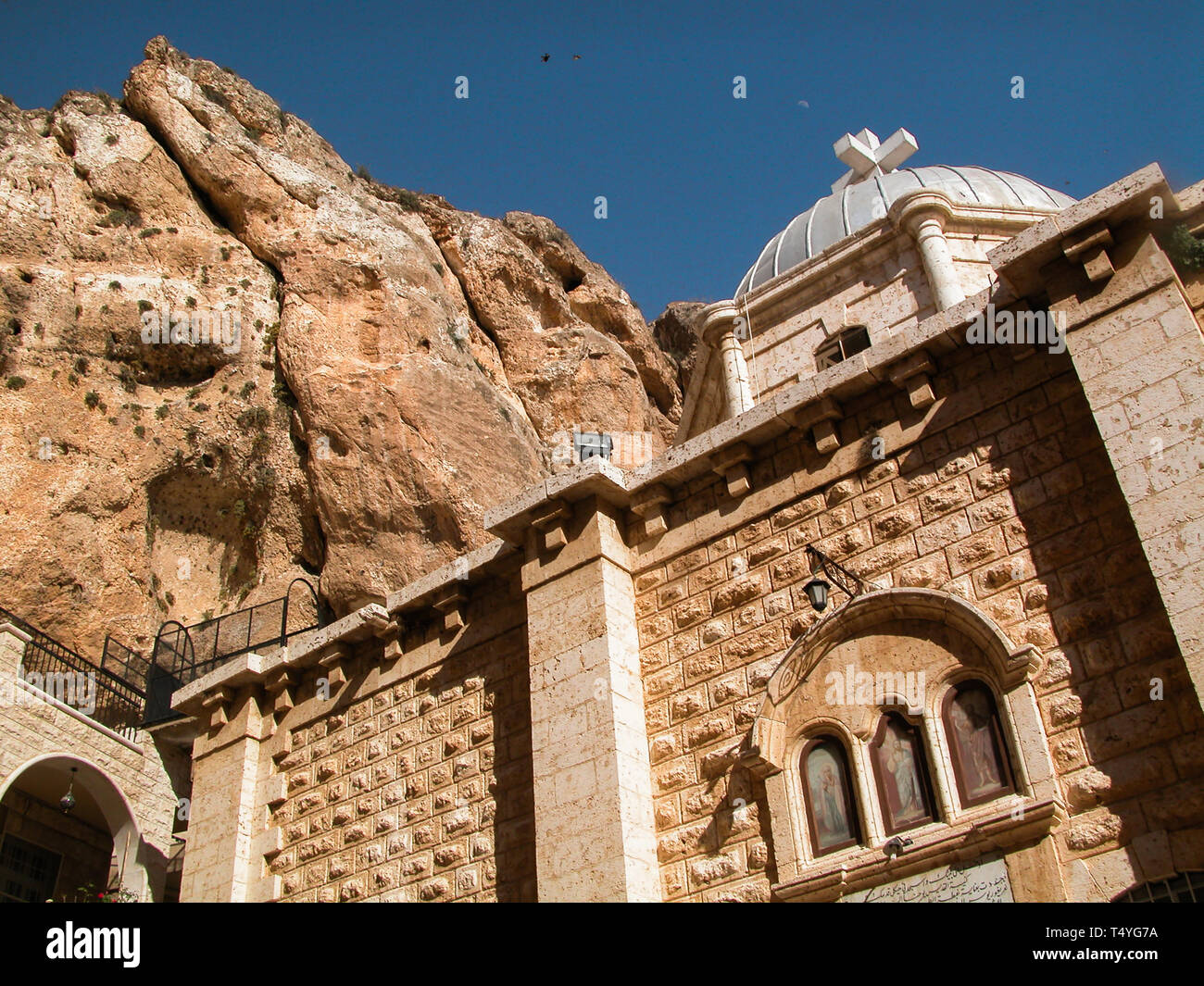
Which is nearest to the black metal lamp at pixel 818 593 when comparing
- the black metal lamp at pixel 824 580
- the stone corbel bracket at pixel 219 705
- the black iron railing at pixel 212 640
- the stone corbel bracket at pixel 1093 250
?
the black metal lamp at pixel 824 580

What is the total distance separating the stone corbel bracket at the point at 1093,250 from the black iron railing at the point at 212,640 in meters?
12.4

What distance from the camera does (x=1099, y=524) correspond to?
7953 millimetres

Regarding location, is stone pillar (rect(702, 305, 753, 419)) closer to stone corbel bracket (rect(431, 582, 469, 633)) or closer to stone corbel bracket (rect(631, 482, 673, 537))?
stone corbel bracket (rect(631, 482, 673, 537))

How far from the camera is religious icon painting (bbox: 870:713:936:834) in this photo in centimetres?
796

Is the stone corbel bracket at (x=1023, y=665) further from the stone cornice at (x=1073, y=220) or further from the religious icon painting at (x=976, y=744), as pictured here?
the stone cornice at (x=1073, y=220)

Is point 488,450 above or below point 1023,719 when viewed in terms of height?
above

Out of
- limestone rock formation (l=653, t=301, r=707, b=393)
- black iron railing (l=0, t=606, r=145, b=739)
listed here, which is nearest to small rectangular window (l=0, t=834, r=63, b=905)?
black iron railing (l=0, t=606, r=145, b=739)

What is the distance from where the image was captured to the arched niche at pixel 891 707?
295 inches

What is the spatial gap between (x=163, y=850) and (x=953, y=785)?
1212 centimetres

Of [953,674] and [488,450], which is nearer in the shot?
[953,674]

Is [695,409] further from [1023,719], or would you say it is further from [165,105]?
[165,105]

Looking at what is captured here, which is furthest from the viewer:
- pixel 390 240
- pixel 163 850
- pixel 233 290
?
pixel 390 240
